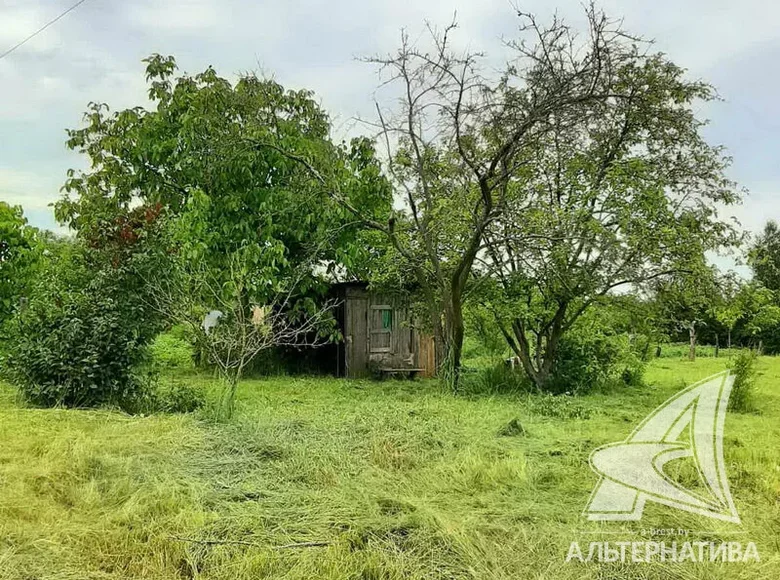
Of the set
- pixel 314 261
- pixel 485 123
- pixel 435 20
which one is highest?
pixel 435 20

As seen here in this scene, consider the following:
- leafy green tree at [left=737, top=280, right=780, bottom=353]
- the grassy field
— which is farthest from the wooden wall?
the grassy field

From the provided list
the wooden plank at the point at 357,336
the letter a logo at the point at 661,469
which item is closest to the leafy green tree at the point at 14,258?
the wooden plank at the point at 357,336

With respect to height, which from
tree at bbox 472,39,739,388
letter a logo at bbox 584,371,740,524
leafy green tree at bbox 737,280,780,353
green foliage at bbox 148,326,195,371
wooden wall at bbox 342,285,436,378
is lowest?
letter a logo at bbox 584,371,740,524

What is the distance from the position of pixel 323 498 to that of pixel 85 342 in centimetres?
448

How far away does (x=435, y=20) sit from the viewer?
8.27 m

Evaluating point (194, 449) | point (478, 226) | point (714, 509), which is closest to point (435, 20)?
point (478, 226)

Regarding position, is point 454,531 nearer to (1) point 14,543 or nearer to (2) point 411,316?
(1) point 14,543

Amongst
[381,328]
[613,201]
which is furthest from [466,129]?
[381,328]

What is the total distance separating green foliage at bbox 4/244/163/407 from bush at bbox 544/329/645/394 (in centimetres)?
605

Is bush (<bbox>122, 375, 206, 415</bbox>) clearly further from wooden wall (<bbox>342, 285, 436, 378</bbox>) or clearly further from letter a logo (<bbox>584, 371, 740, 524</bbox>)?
wooden wall (<bbox>342, 285, 436, 378</bbox>)

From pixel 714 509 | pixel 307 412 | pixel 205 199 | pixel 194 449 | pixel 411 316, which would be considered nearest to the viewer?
pixel 714 509

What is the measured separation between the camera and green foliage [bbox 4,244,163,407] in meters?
7.02

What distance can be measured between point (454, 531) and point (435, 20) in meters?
6.97

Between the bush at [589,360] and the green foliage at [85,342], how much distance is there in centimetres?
605
